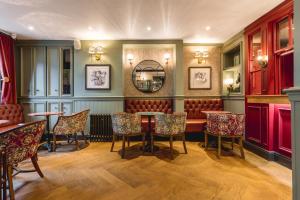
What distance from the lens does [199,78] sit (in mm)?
5492

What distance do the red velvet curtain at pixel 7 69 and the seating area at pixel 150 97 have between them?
0.09 ft

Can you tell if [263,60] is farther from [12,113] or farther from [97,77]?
[12,113]

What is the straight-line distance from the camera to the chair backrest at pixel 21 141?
2061 millimetres

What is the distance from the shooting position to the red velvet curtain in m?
4.44

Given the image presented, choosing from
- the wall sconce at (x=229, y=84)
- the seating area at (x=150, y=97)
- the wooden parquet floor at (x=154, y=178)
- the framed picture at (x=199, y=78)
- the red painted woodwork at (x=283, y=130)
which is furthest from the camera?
the framed picture at (x=199, y=78)

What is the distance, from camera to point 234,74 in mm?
5086

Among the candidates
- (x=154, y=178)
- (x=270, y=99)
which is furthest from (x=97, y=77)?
(x=270, y=99)

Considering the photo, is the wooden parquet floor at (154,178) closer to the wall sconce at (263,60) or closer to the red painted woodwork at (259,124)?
the red painted woodwork at (259,124)

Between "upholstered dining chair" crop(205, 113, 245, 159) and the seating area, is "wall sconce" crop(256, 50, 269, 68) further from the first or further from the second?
"upholstered dining chair" crop(205, 113, 245, 159)

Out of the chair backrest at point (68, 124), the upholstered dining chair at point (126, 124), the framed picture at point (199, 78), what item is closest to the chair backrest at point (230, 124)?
the upholstered dining chair at point (126, 124)

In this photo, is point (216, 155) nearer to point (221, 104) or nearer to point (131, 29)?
point (221, 104)

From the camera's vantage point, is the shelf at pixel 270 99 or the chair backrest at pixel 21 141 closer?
the chair backrest at pixel 21 141

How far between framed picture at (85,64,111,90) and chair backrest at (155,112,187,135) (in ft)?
7.22

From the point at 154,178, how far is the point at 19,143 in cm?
180
